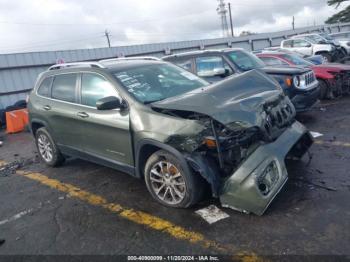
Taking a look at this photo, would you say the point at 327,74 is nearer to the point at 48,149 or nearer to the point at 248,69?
the point at 248,69

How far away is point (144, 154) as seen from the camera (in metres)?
3.96

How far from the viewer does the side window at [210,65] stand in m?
7.31

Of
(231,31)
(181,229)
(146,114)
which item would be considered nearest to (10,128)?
(146,114)

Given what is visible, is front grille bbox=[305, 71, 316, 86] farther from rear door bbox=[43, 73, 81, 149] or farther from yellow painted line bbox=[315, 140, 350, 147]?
rear door bbox=[43, 73, 81, 149]

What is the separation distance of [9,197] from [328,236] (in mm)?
4247

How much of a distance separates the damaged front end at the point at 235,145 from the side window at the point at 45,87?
267 cm

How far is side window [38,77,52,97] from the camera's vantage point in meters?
5.55

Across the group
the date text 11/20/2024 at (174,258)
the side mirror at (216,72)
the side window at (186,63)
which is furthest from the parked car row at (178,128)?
the side window at (186,63)

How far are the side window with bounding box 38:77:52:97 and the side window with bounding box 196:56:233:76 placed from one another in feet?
10.7

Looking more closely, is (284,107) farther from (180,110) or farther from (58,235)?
(58,235)

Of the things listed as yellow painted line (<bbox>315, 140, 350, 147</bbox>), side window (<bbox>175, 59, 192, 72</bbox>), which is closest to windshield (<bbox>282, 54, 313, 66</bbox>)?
side window (<bbox>175, 59, 192, 72</bbox>)

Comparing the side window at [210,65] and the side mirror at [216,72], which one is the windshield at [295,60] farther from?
the side mirror at [216,72]

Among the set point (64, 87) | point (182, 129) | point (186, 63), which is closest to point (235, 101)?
point (182, 129)

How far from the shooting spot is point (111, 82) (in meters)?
4.23
